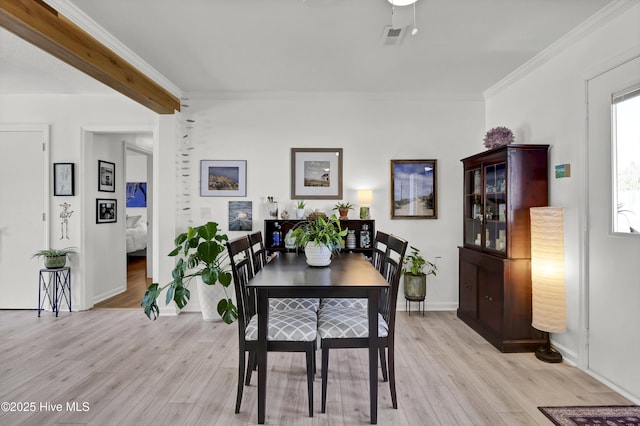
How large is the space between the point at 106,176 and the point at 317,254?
3.68 meters

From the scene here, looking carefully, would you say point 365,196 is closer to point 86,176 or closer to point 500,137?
point 500,137

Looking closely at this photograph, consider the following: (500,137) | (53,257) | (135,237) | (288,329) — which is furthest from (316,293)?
(135,237)

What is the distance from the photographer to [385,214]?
4180 millimetres

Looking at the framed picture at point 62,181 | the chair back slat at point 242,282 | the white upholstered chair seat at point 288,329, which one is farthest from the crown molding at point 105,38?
the white upholstered chair seat at point 288,329

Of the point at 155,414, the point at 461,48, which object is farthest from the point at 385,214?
the point at 155,414

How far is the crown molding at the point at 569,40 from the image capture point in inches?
90.7

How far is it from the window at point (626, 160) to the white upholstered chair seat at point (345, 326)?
1.82 m

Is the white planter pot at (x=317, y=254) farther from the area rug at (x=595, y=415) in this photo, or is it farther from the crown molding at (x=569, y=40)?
the crown molding at (x=569, y=40)

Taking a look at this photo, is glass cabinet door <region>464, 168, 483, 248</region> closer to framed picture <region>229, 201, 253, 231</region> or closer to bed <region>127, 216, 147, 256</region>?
framed picture <region>229, 201, 253, 231</region>

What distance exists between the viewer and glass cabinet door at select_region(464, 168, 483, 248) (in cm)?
349

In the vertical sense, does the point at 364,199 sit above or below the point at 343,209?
above

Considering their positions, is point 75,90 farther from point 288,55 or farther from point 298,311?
point 298,311

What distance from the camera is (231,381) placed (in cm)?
245

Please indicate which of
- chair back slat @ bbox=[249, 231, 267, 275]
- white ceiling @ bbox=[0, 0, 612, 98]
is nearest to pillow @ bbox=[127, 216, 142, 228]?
white ceiling @ bbox=[0, 0, 612, 98]
